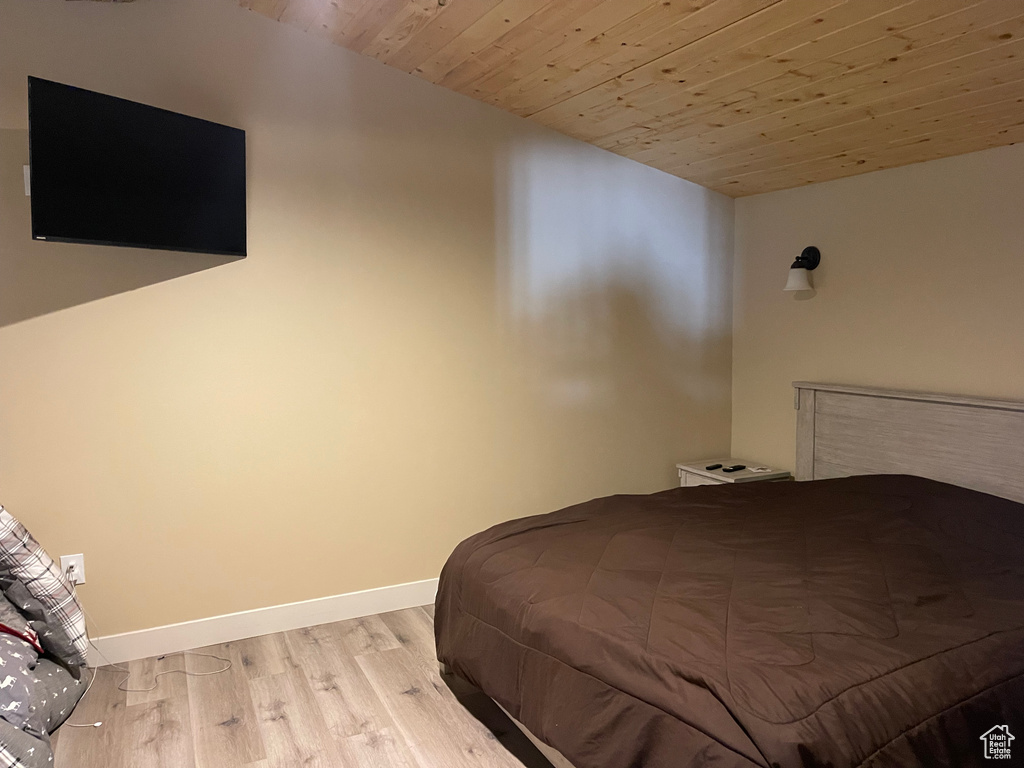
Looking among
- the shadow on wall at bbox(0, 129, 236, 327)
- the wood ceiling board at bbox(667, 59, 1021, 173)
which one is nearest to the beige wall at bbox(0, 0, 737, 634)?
the shadow on wall at bbox(0, 129, 236, 327)

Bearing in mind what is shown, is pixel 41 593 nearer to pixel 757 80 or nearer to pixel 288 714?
pixel 288 714

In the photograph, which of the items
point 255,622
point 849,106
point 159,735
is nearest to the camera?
point 159,735

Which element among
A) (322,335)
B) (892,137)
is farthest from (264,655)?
(892,137)

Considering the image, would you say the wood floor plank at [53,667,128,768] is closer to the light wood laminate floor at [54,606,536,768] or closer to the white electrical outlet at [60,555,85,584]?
the light wood laminate floor at [54,606,536,768]

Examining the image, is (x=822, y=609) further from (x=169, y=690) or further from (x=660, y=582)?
(x=169, y=690)

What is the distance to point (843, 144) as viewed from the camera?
3.11 meters

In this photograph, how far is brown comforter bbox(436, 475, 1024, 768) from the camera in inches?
58.2

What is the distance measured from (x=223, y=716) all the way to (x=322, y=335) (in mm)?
1515

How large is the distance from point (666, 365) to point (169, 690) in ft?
9.41

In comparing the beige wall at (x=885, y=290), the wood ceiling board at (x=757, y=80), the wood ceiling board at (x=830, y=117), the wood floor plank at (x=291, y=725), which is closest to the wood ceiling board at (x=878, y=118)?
the wood ceiling board at (x=830, y=117)

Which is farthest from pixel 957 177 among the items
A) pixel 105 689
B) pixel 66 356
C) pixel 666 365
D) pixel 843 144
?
pixel 105 689

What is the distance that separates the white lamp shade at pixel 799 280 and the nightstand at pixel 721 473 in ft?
3.27

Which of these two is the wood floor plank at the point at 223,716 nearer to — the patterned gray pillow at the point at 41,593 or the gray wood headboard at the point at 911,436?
the patterned gray pillow at the point at 41,593

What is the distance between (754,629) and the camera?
1.77 meters
